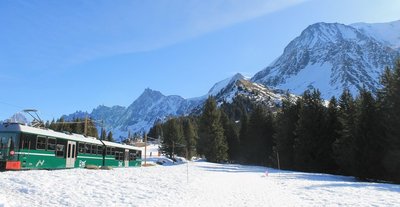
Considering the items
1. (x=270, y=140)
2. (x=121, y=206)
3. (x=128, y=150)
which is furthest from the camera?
(x=270, y=140)

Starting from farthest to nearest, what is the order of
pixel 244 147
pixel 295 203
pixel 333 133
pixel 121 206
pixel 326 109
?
pixel 244 147 → pixel 326 109 → pixel 333 133 → pixel 295 203 → pixel 121 206

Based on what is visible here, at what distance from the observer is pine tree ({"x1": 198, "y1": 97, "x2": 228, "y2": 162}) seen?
7862 cm

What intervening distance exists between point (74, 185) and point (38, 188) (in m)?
2.16

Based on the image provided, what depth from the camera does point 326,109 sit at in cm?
6209

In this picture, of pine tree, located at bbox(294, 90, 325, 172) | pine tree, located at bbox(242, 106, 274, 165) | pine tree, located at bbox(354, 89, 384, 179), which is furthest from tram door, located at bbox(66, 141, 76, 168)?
pine tree, located at bbox(242, 106, 274, 165)

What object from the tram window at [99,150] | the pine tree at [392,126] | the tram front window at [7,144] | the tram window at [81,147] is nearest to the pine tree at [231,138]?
the pine tree at [392,126]

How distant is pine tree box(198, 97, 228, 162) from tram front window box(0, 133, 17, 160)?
52.6 meters

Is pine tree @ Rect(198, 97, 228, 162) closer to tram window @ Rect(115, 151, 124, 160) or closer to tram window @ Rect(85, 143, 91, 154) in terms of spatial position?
tram window @ Rect(115, 151, 124, 160)

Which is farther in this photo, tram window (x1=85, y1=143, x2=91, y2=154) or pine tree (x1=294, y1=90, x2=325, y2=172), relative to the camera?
pine tree (x1=294, y1=90, x2=325, y2=172)

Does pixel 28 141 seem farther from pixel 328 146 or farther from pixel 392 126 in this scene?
pixel 328 146

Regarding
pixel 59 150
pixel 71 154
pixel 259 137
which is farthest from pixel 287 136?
pixel 59 150

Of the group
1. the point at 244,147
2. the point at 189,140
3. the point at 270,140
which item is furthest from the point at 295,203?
the point at 189,140

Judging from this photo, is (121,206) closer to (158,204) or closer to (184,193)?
(158,204)

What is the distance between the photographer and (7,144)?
27938 millimetres
